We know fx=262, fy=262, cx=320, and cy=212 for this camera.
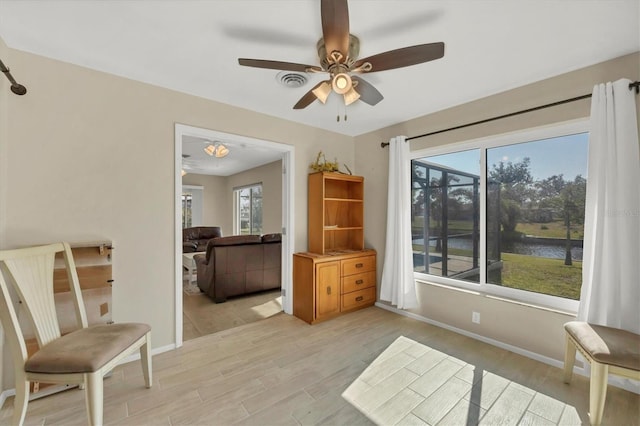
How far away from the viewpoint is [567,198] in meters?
2.36

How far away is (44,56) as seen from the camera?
202 cm

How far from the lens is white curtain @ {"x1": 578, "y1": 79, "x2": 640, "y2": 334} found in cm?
191

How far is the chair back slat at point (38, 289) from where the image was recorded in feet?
5.15

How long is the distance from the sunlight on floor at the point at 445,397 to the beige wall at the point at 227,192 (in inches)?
182

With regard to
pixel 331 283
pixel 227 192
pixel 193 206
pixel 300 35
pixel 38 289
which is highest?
pixel 300 35

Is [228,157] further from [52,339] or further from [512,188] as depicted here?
[512,188]

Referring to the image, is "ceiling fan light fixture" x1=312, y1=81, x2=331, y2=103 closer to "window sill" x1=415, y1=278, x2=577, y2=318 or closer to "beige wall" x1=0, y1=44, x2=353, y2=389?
"beige wall" x1=0, y1=44, x2=353, y2=389

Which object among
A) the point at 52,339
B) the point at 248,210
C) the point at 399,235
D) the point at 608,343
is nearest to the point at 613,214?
the point at 608,343

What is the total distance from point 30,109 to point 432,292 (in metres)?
4.11

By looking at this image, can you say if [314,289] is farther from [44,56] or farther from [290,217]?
[44,56]

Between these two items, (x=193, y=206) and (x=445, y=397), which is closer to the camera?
(x=445, y=397)

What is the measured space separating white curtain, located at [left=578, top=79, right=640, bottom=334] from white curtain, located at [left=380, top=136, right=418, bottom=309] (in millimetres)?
1557

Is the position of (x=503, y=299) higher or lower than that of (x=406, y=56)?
lower

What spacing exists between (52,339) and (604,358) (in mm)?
3419
